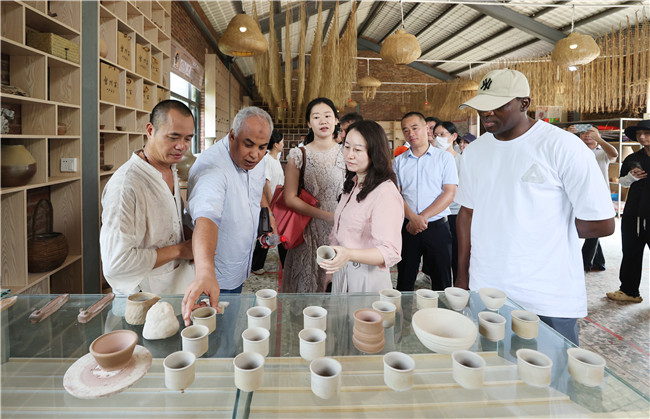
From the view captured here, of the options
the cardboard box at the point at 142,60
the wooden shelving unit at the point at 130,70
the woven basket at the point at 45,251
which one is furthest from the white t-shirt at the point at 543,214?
the cardboard box at the point at 142,60

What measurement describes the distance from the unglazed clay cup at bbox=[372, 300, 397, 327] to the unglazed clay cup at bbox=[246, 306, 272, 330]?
0.36 metres

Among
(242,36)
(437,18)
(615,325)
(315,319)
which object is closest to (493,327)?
(315,319)

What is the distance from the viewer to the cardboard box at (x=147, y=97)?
4.72m

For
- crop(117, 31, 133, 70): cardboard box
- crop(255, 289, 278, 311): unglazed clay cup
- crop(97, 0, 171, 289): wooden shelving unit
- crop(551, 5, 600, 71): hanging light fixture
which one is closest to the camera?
crop(255, 289, 278, 311): unglazed clay cup

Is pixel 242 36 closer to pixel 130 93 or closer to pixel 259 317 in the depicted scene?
pixel 130 93

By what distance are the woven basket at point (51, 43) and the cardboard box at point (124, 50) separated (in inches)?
31.9

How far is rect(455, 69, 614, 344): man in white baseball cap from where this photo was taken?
156cm

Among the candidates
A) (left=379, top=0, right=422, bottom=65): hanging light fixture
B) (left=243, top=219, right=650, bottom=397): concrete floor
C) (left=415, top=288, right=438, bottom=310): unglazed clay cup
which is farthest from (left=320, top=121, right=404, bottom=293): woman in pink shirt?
(left=379, top=0, right=422, bottom=65): hanging light fixture

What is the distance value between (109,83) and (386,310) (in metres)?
3.66

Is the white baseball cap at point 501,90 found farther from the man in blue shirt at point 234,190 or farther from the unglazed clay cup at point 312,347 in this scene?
the unglazed clay cup at point 312,347

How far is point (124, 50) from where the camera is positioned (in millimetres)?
4062

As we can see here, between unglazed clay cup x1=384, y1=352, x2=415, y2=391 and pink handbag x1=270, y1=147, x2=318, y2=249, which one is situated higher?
pink handbag x1=270, y1=147, x2=318, y2=249

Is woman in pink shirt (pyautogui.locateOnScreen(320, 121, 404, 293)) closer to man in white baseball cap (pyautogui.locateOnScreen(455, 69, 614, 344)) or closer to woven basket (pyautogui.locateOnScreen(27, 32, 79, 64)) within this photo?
man in white baseball cap (pyautogui.locateOnScreen(455, 69, 614, 344))

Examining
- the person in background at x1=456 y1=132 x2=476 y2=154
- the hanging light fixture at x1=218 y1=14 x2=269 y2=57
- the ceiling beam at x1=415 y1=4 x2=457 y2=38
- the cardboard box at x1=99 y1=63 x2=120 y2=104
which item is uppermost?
the ceiling beam at x1=415 y1=4 x2=457 y2=38
